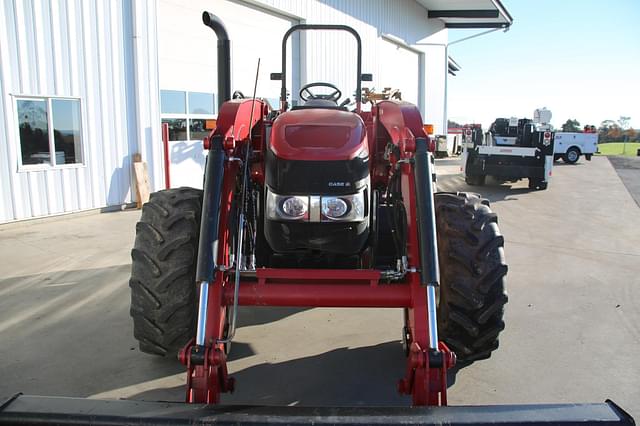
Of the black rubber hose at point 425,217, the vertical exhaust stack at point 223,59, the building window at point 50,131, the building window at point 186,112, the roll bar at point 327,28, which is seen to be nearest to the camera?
the black rubber hose at point 425,217

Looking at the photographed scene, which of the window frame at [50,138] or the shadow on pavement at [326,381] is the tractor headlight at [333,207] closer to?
the shadow on pavement at [326,381]

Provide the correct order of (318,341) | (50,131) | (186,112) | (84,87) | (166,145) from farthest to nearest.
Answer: (186,112), (166,145), (84,87), (50,131), (318,341)

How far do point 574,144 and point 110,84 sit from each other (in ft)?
62.9

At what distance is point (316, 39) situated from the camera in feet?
45.6

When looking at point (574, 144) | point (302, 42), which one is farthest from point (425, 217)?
point (574, 144)

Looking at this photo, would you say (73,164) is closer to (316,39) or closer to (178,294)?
(178,294)

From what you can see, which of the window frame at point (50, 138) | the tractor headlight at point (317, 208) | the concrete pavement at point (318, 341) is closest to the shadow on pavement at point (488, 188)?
the concrete pavement at point (318, 341)

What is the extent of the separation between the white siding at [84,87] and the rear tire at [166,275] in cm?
566

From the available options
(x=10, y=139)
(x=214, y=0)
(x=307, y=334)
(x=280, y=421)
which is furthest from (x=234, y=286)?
(x=214, y=0)

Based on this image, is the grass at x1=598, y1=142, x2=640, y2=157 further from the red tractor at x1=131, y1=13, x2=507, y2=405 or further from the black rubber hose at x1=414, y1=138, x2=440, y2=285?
the black rubber hose at x1=414, y1=138, x2=440, y2=285

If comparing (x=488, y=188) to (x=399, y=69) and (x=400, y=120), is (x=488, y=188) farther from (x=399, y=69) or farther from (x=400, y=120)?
(x=400, y=120)

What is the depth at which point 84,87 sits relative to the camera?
340 inches

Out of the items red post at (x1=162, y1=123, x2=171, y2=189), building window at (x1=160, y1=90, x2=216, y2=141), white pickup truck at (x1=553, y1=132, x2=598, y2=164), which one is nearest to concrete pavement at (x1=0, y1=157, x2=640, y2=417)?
red post at (x1=162, y1=123, x2=171, y2=189)

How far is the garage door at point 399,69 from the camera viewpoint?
18.3 metres
